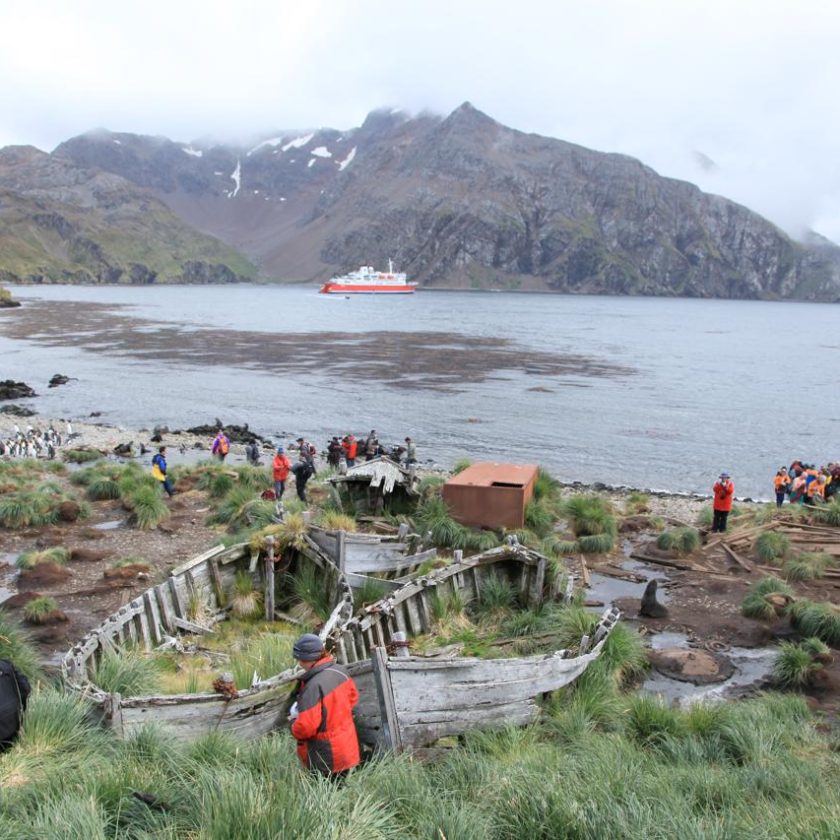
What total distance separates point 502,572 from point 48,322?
114584 mm

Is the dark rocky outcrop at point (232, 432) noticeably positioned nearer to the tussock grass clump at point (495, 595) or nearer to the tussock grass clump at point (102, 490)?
the tussock grass clump at point (102, 490)

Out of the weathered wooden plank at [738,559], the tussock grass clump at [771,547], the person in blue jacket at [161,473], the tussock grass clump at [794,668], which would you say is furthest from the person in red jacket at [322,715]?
the person in blue jacket at [161,473]

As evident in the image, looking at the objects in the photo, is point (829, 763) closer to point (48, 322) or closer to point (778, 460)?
point (778, 460)

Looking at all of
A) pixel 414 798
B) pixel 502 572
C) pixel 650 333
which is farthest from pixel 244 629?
pixel 650 333

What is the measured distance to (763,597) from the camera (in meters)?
15.0

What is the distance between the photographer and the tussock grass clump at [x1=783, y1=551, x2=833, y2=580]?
1670cm

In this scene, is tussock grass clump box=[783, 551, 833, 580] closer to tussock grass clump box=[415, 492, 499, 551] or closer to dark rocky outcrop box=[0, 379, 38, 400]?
tussock grass clump box=[415, 492, 499, 551]

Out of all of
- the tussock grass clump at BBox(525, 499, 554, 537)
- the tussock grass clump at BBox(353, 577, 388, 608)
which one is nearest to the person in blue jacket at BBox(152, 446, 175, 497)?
the tussock grass clump at BBox(525, 499, 554, 537)

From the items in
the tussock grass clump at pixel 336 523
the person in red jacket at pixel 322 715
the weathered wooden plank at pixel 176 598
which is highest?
the person in red jacket at pixel 322 715

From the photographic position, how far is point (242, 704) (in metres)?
7.86

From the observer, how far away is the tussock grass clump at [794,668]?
11734 mm

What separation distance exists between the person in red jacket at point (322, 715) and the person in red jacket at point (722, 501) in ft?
51.6

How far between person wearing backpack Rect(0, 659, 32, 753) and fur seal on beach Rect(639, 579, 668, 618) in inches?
474

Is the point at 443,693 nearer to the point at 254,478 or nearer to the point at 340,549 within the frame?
the point at 340,549
